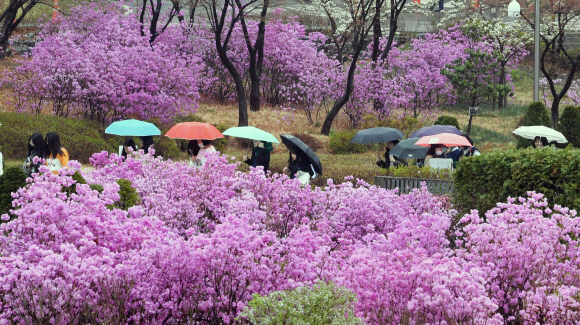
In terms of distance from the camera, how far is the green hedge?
768cm

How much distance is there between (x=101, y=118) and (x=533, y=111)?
14534 millimetres

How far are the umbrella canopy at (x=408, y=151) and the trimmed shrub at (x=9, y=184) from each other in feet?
26.5

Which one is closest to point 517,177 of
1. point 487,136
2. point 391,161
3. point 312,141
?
point 391,161

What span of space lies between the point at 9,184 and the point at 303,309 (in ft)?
15.0

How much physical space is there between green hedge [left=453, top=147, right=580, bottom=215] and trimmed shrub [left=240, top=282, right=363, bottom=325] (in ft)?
14.2

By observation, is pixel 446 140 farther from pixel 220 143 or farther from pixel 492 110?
pixel 492 110

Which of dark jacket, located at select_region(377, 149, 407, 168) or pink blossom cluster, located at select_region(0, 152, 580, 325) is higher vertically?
pink blossom cluster, located at select_region(0, 152, 580, 325)

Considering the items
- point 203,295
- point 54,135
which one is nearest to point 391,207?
point 203,295

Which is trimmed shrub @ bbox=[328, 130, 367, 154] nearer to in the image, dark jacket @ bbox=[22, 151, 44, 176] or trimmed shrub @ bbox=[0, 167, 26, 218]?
dark jacket @ bbox=[22, 151, 44, 176]

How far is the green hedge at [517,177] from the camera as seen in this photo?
7676 millimetres

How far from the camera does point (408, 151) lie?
13930 millimetres

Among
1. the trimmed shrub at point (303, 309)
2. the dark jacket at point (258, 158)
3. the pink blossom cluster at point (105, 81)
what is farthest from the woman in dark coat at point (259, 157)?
the pink blossom cluster at point (105, 81)

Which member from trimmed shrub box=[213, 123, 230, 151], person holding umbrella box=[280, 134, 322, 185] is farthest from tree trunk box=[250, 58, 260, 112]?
person holding umbrella box=[280, 134, 322, 185]

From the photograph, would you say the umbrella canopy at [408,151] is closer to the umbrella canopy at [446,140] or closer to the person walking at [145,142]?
the umbrella canopy at [446,140]
